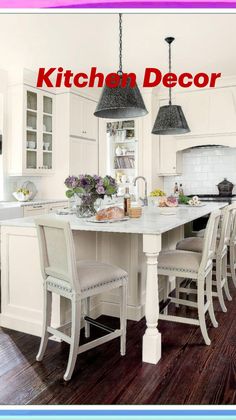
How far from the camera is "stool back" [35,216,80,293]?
193 centimetres

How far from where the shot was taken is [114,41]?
4.00 m

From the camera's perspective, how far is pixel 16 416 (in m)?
1.05

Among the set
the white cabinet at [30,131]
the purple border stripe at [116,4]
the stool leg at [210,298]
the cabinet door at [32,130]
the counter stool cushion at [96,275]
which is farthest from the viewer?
the cabinet door at [32,130]

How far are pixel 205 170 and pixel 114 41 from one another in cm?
291

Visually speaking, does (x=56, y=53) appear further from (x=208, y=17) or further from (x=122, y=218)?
(x=122, y=218)

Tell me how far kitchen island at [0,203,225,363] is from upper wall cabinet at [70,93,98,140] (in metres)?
3.26

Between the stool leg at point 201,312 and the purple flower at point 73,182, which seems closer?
the stool leg at point 201,312

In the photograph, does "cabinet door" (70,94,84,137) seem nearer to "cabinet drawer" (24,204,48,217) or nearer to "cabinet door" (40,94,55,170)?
"cabinet door" (40,94,55,170)

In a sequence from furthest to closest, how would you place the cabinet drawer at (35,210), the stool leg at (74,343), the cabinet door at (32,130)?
the cabinet door at (32,130)
the cabinet drawer at (35,210)
the stool leg at (74,343)

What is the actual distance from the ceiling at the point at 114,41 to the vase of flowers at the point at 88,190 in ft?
5.42

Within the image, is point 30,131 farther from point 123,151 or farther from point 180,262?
point 180,262

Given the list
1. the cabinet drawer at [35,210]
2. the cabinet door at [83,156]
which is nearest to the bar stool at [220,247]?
the cabinet drawer at [35,210]

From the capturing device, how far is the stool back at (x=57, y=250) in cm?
193

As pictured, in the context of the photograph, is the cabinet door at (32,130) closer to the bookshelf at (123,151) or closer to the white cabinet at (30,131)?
the white cabinet at (30,131)
